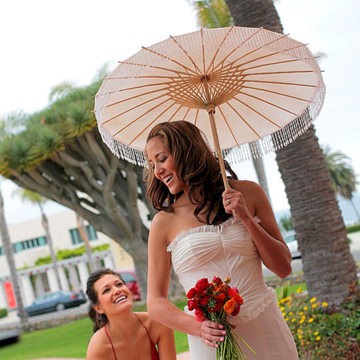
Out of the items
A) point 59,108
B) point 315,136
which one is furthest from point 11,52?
point 315,136

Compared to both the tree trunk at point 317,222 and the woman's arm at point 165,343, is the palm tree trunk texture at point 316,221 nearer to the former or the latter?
the tree trunk at point 317,222

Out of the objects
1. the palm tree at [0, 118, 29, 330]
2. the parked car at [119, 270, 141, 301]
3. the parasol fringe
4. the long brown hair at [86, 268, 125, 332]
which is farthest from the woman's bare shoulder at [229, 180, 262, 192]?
the parked car at [119, 270, 141, 301]

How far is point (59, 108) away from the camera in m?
19.4

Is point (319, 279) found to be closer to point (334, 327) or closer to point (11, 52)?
point (334, 327)

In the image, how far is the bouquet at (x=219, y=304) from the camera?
2570 mm

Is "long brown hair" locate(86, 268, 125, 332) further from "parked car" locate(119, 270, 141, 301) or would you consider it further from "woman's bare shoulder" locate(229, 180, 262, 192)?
"parked car" locate(119, 270, 141, 301)

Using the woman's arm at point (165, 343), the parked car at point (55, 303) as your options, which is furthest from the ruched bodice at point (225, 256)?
the parked car at point (55, 303)

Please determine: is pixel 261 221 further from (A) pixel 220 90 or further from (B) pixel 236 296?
(A) pixel 220 90

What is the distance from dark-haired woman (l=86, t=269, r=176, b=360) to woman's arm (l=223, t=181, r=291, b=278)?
2.37 ft

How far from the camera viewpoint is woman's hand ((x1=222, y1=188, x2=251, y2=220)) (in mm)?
2641

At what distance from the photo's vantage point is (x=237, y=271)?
2.78m

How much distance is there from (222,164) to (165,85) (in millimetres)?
618

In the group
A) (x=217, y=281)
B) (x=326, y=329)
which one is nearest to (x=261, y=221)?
(x=217, y=281)

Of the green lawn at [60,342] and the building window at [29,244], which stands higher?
the building window at [29,244]
